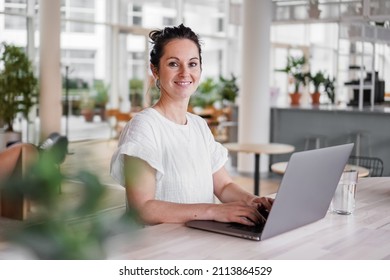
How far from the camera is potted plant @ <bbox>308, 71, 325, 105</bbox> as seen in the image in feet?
25.7

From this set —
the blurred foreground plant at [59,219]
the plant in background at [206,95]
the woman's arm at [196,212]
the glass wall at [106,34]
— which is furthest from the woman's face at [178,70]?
the plant in background at [206,95]

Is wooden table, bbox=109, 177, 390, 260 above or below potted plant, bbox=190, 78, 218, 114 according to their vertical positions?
below

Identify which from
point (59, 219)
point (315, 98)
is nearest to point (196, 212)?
point (59, 219)

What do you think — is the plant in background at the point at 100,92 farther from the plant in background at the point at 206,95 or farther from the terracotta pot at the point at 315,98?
the terracotta pot at the point at 315,98

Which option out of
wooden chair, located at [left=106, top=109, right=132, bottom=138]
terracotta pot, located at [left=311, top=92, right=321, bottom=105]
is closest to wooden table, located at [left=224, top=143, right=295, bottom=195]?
terracotta pot, located at [left=311, top=92, right=321, bottom=105]

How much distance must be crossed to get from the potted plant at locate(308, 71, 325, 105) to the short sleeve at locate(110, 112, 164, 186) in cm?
636

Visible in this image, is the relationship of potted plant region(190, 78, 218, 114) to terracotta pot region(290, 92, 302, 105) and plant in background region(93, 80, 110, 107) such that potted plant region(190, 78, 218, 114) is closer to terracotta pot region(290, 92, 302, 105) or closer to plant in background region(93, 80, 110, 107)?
plant in background region(93, 80, 110, 107)

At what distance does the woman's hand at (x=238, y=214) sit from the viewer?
1424 millimetres

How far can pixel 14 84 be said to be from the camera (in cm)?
845
